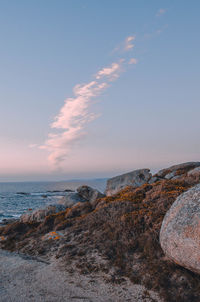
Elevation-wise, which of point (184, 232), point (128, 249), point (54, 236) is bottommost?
point (54, 236)

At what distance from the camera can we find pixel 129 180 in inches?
931

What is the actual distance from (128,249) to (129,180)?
16.1m

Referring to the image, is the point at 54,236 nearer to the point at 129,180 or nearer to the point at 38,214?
the point at 38,214

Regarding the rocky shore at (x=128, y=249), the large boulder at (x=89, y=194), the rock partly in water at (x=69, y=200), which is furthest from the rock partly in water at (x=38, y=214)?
the large boulder at (x=89, y=194)

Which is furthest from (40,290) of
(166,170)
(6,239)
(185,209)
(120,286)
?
(166,170)

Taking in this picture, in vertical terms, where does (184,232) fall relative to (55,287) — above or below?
above

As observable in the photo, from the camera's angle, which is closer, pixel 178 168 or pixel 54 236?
pixel 54 236

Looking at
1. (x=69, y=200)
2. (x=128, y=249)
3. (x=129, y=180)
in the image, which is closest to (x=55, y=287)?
(x=128, y=249)

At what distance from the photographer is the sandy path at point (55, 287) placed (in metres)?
5.65

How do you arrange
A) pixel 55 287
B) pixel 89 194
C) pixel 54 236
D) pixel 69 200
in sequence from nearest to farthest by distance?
pixel 55 287 < pixel 54 236 < pixel 69 200 < pixel 89 194

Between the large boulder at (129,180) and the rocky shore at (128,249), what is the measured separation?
33.8 ft

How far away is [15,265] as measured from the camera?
26.2ft

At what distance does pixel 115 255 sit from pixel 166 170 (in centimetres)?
1562

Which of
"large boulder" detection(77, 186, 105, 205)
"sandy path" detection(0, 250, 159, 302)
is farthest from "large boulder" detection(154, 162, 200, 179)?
"sandy path" detection(0, 250, 159, 302)
